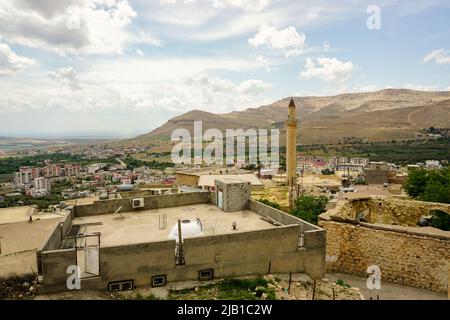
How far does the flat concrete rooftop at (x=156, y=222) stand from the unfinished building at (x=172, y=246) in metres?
0.03

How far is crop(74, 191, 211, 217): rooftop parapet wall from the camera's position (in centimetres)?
1130

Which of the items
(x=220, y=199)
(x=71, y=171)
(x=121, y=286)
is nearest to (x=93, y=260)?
(x=121, y=286)

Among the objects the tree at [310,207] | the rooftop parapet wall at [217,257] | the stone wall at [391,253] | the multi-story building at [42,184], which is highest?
the rooftop parapet wall at [217,257]

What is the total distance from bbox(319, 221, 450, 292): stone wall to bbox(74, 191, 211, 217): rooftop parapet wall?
166 inches

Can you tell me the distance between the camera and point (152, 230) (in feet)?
31.2

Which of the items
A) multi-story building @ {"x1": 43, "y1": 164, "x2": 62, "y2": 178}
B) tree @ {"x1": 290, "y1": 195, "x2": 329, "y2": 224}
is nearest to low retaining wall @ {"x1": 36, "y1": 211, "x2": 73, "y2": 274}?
tree @ {"x1": 290, "y1": 195, "x2": 329, "y2": 224}

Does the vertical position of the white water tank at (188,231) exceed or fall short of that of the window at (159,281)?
it exceeds it

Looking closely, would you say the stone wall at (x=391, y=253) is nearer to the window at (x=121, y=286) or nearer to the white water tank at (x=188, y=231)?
the white water tank at (x=188, y=231)

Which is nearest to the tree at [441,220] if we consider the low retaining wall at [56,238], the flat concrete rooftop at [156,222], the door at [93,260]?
the flat concrete rooftop at [156,222]

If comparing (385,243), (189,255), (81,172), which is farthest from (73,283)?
(81,172)

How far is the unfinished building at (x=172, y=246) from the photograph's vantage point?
7.04 m

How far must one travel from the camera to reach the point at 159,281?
7.35m

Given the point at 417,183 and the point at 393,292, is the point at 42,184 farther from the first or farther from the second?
the point at 393,292
